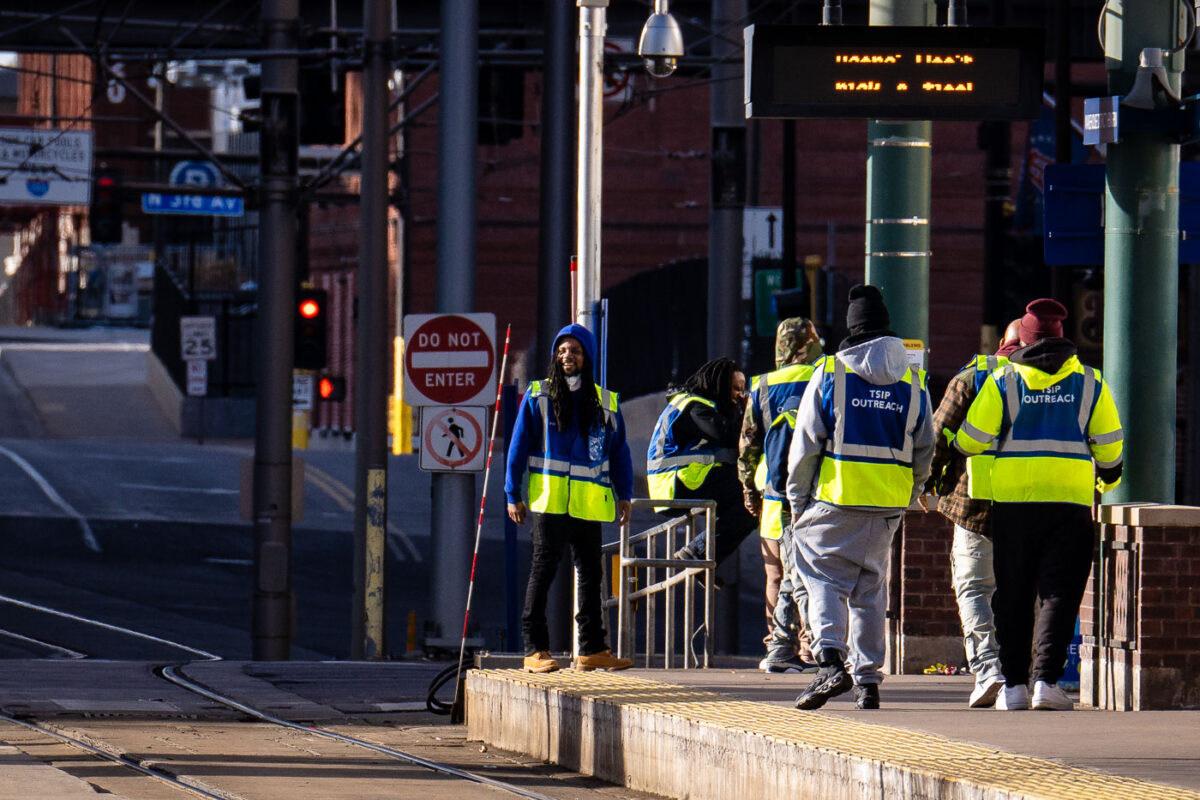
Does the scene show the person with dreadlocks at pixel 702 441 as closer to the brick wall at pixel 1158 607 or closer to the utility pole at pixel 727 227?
the brick wall at pixel 1158 607

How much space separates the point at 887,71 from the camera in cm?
1187

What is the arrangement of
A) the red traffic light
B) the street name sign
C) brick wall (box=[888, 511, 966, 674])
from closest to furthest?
1. brick wall (box=[888, 511, 966, 674])
2. the red traffic light
3. the street name sign

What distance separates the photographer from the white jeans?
33.8ft

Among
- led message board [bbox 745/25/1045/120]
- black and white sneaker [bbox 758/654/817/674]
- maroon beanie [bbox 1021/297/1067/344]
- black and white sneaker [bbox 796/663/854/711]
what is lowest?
black and white sneaker [bbox 758/654/817/674]

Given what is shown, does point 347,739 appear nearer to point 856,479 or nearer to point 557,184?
point 856,479

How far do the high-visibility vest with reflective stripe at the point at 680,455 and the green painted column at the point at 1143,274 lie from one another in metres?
3.61

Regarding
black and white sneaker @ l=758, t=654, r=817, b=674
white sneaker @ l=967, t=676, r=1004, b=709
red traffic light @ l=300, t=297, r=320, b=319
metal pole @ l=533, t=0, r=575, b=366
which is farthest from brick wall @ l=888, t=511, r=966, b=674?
red traffic light @ l=300, t=297, r=320, b=319

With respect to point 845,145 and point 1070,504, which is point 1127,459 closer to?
point 1070,504

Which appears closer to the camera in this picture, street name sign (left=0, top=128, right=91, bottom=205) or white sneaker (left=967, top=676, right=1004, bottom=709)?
white sneaker (left=967, top=676, right=1004, bottom=709)

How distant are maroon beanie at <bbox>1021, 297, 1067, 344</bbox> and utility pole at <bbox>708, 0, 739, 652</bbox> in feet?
30.5

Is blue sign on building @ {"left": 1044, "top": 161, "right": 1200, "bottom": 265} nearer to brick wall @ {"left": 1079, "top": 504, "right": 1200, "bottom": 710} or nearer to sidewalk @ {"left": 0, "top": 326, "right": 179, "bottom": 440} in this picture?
brick wall @ {"left": 1079, "top": 504, "right": 1200, "bottom": 710}

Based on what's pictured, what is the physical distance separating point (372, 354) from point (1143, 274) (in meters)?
11.6

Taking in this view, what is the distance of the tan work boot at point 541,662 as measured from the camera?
11500 mm

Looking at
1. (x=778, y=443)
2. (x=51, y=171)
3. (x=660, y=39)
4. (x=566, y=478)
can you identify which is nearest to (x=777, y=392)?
(x=778, y=443)
